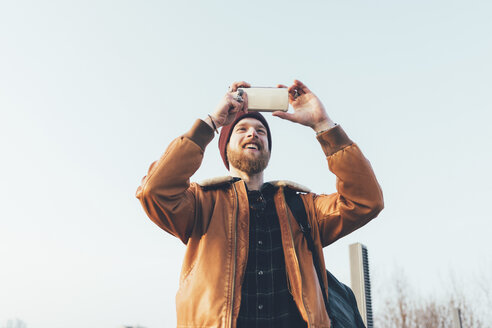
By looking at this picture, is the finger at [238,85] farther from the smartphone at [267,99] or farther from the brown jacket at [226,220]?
the brown jacket at [226,220]

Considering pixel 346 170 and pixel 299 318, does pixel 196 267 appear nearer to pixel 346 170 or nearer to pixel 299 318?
pixel 299 318

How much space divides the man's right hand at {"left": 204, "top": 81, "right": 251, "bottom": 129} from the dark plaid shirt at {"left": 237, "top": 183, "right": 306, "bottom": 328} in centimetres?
62

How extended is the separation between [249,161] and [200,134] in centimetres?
64

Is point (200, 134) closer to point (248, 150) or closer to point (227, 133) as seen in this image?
point (248, 150)

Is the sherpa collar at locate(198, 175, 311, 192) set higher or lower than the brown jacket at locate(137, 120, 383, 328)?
higher

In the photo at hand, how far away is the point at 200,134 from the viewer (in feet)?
8.79

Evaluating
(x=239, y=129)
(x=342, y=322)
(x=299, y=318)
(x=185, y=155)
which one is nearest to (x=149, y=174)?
(x=185, y=155)

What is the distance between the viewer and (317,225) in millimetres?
2994

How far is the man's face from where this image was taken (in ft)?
10.6

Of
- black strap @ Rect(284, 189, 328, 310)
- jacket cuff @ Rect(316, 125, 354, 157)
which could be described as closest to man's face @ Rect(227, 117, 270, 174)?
black strap @ Rect(284, 189, 328, 310)

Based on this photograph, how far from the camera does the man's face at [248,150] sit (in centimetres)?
322

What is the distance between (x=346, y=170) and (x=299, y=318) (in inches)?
37.3

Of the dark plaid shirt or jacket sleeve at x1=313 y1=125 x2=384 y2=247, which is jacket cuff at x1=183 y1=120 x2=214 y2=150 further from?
jacket sleeve at x1=313 y1=125 x2=384 y2=247

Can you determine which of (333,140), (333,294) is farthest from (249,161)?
(333,294)
